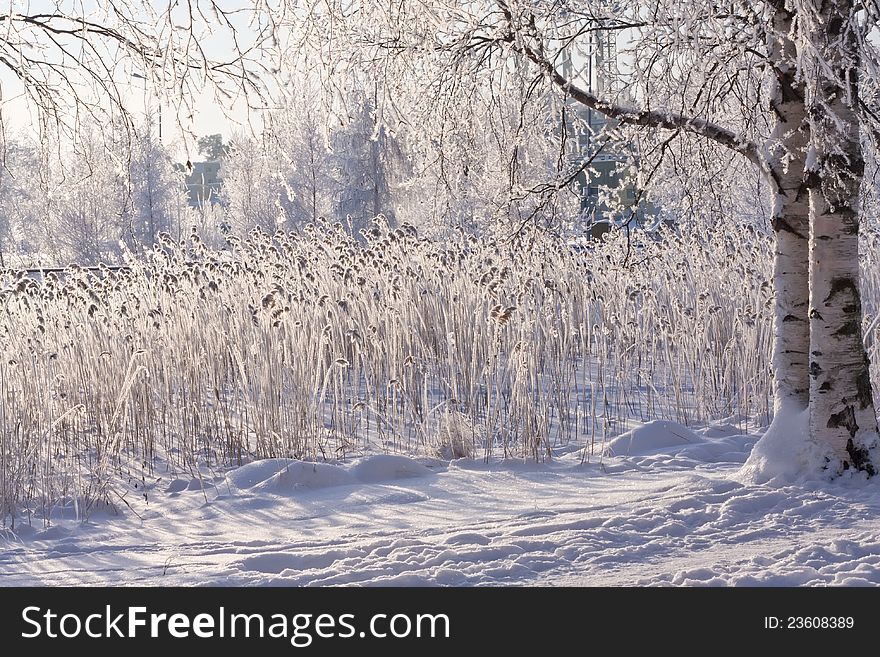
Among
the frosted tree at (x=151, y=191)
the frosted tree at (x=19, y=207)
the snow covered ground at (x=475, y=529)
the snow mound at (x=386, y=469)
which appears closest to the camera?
the snow covered ground at (x=475, y=529)

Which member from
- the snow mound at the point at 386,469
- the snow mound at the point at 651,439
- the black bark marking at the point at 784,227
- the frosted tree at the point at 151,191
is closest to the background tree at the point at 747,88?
the black bark marking at the point at 784,227

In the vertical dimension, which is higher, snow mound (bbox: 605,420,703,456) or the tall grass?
the tall grass

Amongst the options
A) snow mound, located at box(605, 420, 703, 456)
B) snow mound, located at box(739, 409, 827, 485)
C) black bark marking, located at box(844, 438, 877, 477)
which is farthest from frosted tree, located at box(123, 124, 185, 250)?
black bark marking, located at box(844, 438, 877, 477)

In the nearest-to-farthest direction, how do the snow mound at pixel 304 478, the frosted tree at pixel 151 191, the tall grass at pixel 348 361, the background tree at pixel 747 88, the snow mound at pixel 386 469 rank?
1. the background tree at pixel 747 88
2. the snow mound at pixel 304 478
3. the snow mound at pixel 386 469
4. the tall grass at pixel 348 361
5. the frosted tree at pixel 151 191

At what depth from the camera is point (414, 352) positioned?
23.1 feet

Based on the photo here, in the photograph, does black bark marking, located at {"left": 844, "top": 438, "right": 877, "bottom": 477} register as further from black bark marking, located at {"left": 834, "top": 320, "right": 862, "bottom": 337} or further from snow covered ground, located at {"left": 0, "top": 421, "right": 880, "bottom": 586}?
black bark marking, located at {"left": 834, "top": 320, "right": 862, "bottom": 337}

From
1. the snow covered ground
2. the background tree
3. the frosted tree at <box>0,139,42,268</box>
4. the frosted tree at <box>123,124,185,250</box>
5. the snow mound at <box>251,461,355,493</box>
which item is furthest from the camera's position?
the frosted tree at <box>0,139,42,268</box>

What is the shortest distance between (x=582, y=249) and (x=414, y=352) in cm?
267

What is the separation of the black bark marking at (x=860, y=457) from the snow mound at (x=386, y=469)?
83.9 inches

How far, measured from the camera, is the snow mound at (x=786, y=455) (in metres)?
4.18

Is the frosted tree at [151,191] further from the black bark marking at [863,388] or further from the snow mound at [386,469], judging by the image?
the black bark marking at [863,388]

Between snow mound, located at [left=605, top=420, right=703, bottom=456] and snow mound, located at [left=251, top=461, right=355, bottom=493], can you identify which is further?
snow mound, located at [left=605, top=420, right=703, bottom=456]

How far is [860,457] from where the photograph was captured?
4.13 m

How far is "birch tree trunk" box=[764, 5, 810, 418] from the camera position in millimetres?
4254
